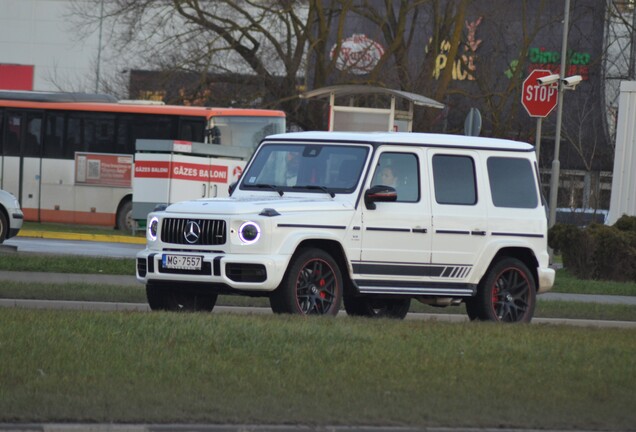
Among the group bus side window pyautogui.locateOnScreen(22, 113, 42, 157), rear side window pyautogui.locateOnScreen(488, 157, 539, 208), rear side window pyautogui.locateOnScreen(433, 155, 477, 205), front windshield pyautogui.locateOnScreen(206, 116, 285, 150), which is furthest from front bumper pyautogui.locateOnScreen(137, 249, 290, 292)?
bus side window pyautogui.locateOnScreen(22, 113, 42, 157)

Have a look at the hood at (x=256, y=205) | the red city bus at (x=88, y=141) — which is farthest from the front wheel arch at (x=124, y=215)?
the hood at (x=256, y=205)

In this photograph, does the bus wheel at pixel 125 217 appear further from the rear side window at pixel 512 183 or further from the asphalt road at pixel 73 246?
the rear side window at pixel 512 183

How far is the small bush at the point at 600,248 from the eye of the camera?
967 inches

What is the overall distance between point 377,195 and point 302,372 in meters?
3.95

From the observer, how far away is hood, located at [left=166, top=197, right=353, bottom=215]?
470 inches

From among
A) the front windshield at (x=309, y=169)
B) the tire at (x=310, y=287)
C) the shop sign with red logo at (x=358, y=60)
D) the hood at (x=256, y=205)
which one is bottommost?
the tire at (x=310, y=287)

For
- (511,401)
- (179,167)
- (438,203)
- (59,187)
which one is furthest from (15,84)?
(511,401)

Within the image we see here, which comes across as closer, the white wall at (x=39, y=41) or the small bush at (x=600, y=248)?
the small bush at (x=600, y=248)

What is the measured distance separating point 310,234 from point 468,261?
78.3 inches

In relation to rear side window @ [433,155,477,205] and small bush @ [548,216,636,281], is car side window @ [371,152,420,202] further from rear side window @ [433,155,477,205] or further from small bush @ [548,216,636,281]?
small bush @ [548,216,636,281]

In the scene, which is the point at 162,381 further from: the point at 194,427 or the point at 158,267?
the point at 158,267

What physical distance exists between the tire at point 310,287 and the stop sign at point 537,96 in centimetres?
1606

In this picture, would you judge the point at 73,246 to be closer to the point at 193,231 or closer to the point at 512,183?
the point at 512,183

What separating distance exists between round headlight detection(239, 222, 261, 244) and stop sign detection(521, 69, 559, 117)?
54.7ft
